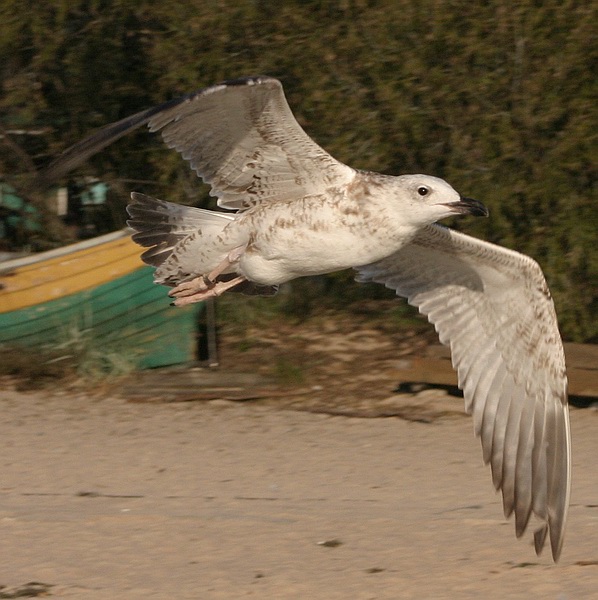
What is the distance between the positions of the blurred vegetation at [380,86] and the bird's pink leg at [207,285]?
3697mm

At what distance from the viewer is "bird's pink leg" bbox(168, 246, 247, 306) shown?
6.01m

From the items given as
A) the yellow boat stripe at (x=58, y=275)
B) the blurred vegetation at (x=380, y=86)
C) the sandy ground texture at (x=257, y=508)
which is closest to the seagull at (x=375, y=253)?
the sandy ground texture at (x=257, y=508)

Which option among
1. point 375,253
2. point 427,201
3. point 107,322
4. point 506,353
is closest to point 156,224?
point 375,253

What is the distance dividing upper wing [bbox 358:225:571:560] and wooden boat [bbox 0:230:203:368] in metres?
3.32

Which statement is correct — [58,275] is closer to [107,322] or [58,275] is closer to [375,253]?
[107,322]

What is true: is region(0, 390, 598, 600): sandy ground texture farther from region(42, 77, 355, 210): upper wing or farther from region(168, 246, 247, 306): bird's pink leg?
region(42, 77, 355, 210): upper wing

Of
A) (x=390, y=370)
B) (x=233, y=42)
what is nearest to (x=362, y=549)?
(x=390, y=370)

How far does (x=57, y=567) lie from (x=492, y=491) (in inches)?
97.6

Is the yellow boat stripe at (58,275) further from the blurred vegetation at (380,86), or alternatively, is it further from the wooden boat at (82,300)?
the blurred vegetation at (380,86)

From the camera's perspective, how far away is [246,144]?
229 inches

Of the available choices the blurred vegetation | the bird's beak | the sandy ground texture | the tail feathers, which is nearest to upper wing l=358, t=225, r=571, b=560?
the sandy ground texture

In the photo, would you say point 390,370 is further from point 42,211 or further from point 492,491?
point 42,211

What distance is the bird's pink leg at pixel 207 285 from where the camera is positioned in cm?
601

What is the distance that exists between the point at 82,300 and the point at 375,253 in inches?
166
